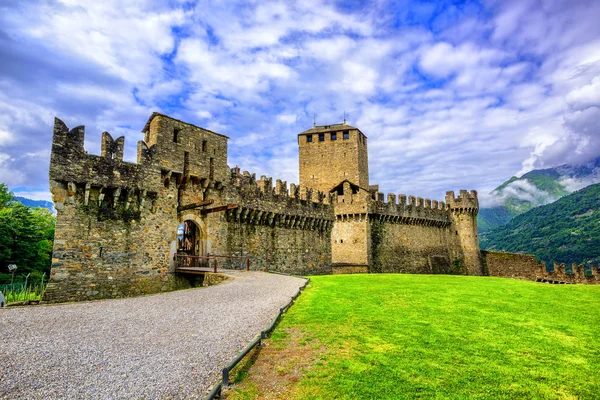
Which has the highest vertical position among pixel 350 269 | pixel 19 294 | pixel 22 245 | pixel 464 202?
pixel 464 202

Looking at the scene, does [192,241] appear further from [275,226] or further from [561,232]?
[561,232]

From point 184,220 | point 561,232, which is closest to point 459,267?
point 184,220

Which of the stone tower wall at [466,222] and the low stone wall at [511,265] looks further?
the stone tower wall at [466,222]

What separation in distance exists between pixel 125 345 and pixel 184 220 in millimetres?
12806

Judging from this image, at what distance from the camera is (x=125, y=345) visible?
701 cm

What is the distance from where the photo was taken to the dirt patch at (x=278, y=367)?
5.13 metres

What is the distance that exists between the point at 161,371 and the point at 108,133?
13578 mm

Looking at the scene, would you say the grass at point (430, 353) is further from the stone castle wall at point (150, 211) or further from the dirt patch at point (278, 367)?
the stone castle wall at point (150, 211)

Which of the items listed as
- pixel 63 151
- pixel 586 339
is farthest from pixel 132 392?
pixel 63 151

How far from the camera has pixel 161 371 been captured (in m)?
5.72

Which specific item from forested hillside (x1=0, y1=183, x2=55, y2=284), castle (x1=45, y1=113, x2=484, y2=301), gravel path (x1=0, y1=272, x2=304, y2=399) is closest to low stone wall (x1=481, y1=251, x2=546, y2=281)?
castle (x1=45, y1=113, x2=484, y2=301)

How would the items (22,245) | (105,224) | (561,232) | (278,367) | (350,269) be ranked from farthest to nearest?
(561,232), (22,245), (350,269), (105,224), (278,367)

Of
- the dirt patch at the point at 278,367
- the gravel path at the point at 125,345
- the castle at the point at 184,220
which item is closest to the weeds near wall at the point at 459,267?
the castle at the point at 184,220

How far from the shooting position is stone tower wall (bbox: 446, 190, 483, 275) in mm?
42219
